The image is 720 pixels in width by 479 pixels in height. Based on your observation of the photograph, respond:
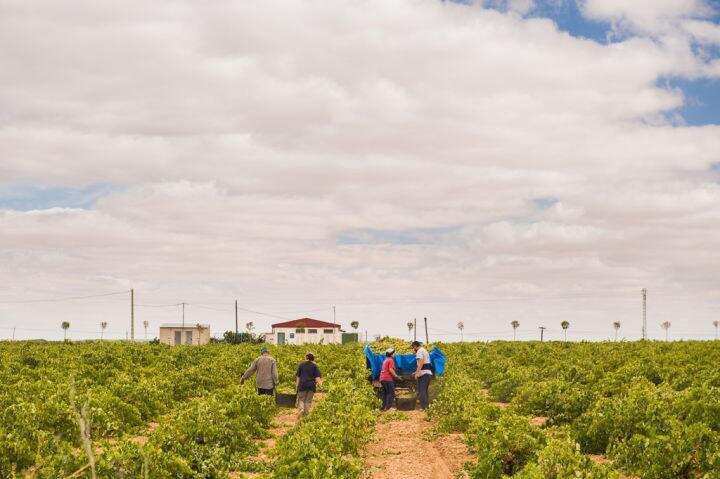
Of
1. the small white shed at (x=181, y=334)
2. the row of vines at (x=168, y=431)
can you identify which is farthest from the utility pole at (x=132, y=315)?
the row of vines at (x=168, y=431)

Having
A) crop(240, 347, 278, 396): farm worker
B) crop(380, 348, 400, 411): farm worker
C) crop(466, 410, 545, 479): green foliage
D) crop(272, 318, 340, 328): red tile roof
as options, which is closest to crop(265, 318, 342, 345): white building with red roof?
crop(272, 318, 340, 328): red tile roof

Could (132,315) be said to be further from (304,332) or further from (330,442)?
(330,442)

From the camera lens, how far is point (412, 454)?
1535 centimetres

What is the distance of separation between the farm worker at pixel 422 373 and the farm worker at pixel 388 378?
2.17 feet

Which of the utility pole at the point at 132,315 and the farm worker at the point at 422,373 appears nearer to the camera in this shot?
the farm worker at the point at 422,373

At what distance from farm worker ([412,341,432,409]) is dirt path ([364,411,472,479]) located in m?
2.37

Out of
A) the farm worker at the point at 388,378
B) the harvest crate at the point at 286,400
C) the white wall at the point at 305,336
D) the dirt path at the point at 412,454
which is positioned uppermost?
the white wall at the point at 305,336

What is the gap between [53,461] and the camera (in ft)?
34.1

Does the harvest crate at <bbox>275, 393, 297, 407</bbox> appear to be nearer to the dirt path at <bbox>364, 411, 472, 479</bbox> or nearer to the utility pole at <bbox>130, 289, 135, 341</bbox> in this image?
the dirt path at <bbox>364, 411, 472, 479</bbox>

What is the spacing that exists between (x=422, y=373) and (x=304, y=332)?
70367mm

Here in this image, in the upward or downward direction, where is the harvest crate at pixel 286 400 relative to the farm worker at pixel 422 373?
downward

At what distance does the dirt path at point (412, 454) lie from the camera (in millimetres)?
13469

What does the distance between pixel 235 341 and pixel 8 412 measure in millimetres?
66137

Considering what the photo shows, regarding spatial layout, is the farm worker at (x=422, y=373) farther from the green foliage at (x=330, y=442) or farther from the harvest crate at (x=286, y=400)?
the harvest crate at (x=286, y=400)
